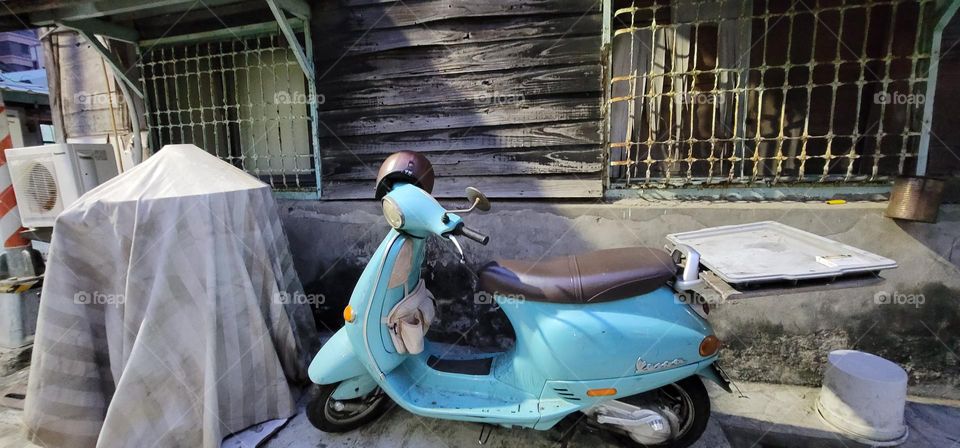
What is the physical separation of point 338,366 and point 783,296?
125 inches

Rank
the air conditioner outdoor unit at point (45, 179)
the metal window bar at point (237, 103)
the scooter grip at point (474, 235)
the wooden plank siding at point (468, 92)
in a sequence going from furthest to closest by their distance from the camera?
the metal window bar at point (237, 103)
the air conditioner outdoor unit at point (45, 179)
the wooden plank siding at point (468, 92)
the scooter grip at point (474, 235)

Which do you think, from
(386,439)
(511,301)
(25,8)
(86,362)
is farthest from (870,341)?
(25,8)

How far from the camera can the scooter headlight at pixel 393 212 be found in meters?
2.16

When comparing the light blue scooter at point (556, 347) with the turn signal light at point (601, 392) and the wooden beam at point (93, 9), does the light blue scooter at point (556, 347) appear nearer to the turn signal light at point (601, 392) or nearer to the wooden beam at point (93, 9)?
the turn signal light at point (601, 392)

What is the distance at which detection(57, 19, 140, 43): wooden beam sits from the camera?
12.0ft

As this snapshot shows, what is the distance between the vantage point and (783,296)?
3068 mm

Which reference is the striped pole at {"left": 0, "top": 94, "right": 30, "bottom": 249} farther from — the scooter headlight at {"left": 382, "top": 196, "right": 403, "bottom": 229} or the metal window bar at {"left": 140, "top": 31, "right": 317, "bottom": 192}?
the scooter headlight at {"left": 382, "top": 196, "right": 403, "bottom": 229}

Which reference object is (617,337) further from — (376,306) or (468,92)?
(468,92)

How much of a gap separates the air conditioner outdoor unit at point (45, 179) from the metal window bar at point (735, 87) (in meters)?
4.62

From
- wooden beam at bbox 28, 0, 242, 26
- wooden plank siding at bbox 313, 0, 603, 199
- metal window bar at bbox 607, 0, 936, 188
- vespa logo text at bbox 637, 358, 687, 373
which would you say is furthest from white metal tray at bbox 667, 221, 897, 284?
wooden beam at bbox 28, 0, 242, 26

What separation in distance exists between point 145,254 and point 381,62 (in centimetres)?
231

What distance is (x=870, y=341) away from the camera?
9.59ft

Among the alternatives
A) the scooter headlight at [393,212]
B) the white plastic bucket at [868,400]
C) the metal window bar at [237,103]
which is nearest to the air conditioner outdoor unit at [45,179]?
the metal window bar at [237,103]

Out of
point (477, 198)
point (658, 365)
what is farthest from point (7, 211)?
point (658, 365)
